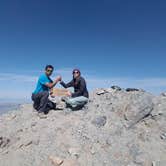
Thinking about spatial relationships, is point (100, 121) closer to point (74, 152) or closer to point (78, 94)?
point (78, 94)

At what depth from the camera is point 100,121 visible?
38.7 ft

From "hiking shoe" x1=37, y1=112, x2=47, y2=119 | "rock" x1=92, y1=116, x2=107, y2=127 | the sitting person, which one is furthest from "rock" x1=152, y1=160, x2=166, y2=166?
"hiking shoe" x1=37, y1=112, x2=47, y2=119

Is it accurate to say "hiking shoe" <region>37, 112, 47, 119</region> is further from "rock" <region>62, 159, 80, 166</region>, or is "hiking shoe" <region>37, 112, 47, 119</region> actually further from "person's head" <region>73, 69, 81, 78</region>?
"rock" <region>62, 159, 80, 166</region>

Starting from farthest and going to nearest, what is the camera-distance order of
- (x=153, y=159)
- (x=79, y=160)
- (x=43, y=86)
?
(x=43, y=86)
(x=153, y=159)
(x=79, y=160)

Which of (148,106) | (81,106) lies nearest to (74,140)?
(81,106)

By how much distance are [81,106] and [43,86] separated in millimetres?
2182

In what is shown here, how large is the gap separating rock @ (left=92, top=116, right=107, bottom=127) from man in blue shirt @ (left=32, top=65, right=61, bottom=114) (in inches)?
99.9

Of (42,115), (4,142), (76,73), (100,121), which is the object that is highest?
(76,73)

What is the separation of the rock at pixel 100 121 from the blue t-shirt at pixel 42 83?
2.81m

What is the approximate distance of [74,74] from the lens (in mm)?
12664

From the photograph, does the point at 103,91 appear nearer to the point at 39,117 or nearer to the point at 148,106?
the point at 148,106

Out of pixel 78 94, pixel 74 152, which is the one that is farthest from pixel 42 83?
pixel 74 152

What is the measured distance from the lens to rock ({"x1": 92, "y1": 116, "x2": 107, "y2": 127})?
1165 centimetres

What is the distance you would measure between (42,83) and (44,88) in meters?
0.37
